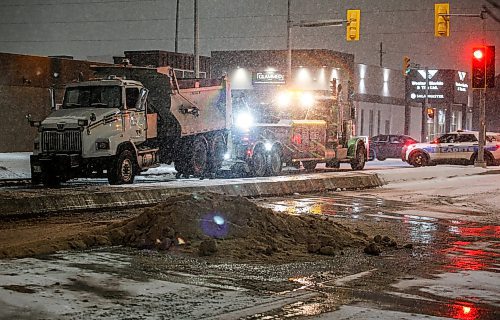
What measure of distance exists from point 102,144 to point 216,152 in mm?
5971

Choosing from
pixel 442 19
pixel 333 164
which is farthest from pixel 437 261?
pixel 442 19

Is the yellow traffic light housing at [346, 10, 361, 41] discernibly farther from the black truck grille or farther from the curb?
the black truck grille

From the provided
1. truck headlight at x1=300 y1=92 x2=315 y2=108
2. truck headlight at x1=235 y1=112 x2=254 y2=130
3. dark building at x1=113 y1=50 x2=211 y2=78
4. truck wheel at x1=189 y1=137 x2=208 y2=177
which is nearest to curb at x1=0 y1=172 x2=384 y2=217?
truck wheel at x1=189 y1=137 x2=208 y2=177

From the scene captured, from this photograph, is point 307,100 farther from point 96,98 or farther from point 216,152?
point 96,98

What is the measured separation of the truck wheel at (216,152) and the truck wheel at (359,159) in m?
7.33

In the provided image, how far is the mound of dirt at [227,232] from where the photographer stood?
36.2ft

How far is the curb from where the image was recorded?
645 inches

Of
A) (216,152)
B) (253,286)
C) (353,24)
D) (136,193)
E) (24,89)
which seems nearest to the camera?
(253,286)

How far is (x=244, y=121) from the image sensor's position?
28.7 metres

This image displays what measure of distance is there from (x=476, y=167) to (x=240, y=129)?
11.7 metres

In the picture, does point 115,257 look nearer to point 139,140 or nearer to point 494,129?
point 139,140

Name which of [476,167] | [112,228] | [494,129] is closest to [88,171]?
[112,228]

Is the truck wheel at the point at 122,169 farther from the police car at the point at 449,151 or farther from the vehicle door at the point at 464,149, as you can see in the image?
the vehicle door at the point at 464,149

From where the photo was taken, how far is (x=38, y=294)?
7.93 metres
